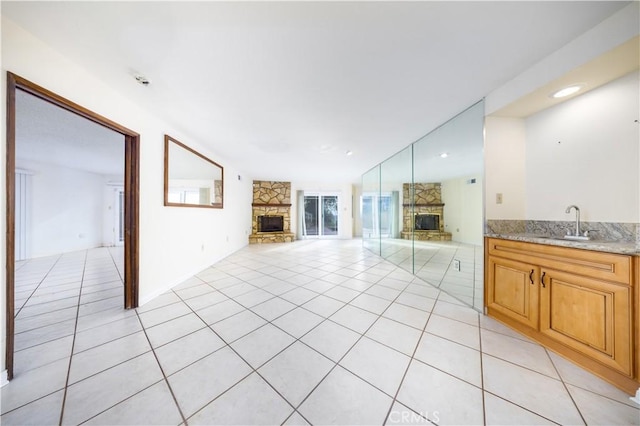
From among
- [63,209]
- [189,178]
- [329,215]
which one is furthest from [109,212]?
[329,215]

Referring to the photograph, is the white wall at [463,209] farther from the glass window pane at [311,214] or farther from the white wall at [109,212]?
the white wall at [109,212]

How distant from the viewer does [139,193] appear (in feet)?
7.41

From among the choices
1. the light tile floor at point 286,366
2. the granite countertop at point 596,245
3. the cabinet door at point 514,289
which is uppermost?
the granite countertop at point 596,245

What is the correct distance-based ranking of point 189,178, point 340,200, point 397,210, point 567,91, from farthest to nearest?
point 340,200, point 397,210, point 189,178, point 567,91

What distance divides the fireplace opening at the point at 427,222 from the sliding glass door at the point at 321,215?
4.06 meters

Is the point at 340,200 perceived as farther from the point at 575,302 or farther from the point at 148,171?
the point at 575,302

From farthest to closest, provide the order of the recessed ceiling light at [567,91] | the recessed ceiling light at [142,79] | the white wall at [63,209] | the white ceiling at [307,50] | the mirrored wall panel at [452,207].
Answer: the white wall at [63,209], the mirrored wall panel at [452,207], the recessed ceiling light at [142,79], the recessed ceiling light at [567,91], the white ceiling at [307,50]

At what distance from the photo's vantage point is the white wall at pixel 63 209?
15.5ft

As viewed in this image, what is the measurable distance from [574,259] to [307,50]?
244cm

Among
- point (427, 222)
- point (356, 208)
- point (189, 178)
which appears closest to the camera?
point (189, 178)

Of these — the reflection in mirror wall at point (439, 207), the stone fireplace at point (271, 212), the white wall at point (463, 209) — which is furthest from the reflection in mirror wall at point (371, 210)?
the stone fireplace at point (271, 212)

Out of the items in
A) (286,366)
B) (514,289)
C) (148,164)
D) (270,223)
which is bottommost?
(286,366)

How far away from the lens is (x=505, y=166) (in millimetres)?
2143

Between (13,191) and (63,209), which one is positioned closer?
(13,191)
